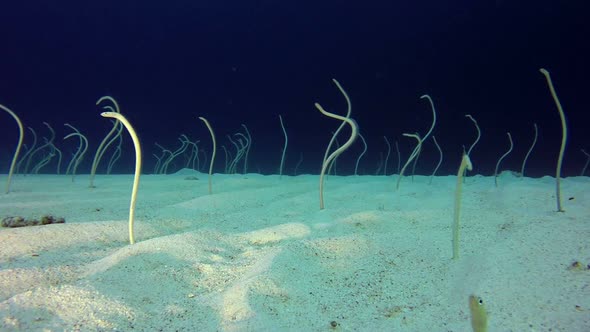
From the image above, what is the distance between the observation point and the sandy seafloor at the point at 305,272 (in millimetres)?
1487

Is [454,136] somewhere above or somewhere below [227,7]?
below

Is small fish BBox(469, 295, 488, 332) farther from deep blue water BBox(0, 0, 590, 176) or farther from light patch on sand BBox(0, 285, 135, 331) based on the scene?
deep blue water BBox(0, 0, 590, 176)

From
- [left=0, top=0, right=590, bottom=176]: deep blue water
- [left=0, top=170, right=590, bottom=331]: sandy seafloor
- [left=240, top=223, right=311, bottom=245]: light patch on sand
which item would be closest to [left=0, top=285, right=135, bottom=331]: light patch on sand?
[left=0, top=170, right=590, bottom=331]: sandy seafloor

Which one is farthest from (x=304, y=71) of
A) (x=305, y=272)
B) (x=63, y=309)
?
(x=63, y=309)

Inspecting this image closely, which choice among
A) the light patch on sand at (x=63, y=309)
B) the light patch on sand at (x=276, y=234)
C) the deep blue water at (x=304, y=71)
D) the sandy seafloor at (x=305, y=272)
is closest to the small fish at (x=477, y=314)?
the sandy seafloor at (x=305, y=272)

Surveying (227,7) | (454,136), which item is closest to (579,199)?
(454,136)

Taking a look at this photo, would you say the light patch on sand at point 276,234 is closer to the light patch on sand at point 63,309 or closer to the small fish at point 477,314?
the light patch on sand at point 63,309

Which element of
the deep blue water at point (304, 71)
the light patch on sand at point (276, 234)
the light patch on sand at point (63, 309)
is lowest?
the light patch on sand at point (63, 309)

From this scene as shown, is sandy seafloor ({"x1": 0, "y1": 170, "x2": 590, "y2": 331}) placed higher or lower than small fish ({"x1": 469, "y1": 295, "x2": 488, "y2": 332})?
lower

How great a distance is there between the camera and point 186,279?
1.88 m

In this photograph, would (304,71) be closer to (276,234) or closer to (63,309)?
(276,234)

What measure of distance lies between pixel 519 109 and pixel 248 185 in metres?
11.8

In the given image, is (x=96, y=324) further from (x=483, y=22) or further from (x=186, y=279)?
(x=483, y=22)

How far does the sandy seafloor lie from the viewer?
149 centimetres
